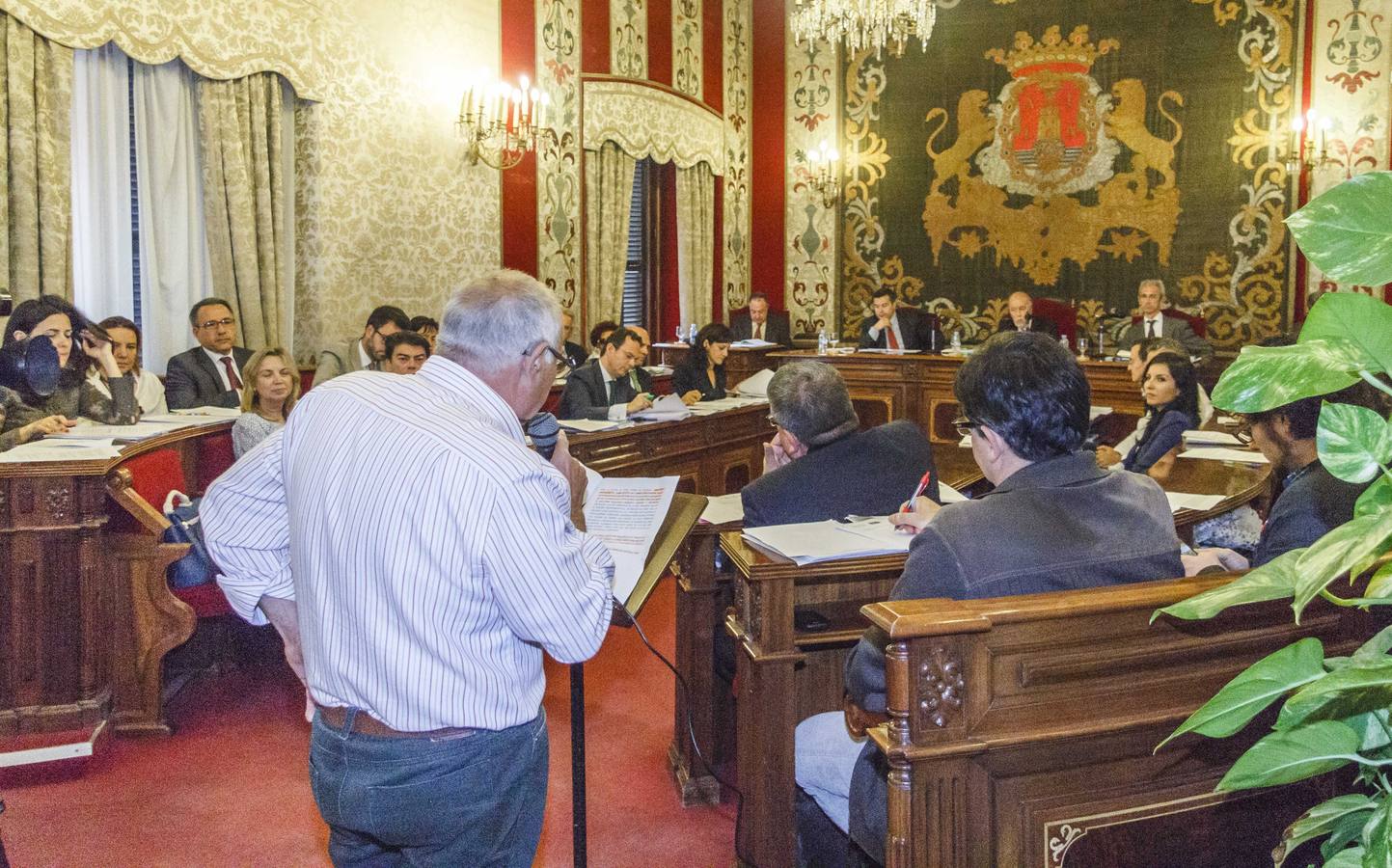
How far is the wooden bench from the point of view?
174 centimetres

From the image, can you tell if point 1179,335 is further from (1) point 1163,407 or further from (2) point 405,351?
(2) point 405,351

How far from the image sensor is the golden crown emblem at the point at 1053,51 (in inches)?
404

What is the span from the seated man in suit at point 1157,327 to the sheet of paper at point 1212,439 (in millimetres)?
4204

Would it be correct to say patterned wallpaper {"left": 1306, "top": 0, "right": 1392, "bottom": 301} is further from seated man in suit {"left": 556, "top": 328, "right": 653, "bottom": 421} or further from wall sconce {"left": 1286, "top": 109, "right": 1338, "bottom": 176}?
seated man in suit {"left": 556, "top": 328, "right": 653, "bottom": 421}

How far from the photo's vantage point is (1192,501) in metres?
3.57

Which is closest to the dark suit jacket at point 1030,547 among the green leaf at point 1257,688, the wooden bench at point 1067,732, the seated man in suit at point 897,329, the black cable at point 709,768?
the wooden bench at point 1067,732

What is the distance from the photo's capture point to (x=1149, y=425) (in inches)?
177

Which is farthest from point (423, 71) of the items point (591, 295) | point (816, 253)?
point (816, 253)

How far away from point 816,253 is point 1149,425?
7.23 m

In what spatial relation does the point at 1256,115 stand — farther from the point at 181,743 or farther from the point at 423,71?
the point at 181,743

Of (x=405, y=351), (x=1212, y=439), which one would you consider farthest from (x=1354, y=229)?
(x=405, y=351)

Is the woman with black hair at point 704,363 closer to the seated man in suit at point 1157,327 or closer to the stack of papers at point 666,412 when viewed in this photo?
the stack of papers at point 666,412

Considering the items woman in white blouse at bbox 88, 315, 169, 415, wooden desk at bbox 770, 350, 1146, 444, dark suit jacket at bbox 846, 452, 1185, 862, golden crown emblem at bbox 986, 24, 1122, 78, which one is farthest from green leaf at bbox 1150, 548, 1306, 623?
golden crown emblem at bbox 986, 24, 1122, 78

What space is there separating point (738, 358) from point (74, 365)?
6064 millimetres
